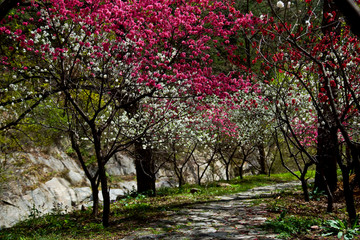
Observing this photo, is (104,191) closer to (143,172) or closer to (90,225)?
(90,225)

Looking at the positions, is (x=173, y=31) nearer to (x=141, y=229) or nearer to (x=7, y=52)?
(x=141, y=229)

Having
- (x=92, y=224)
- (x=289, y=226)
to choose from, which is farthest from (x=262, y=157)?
(x=289, y=226)

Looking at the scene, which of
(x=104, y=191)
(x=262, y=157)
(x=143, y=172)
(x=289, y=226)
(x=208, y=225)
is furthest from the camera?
(x=262, y=157)

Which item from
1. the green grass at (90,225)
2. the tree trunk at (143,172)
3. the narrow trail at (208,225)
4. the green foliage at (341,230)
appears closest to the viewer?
the green foliage at (341,230)

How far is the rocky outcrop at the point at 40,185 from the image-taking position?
11.1 metres

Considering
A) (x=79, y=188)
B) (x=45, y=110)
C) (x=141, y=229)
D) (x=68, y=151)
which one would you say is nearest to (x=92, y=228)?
(x=141, y=229)

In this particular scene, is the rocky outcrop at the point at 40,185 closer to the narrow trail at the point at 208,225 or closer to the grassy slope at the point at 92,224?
the grassy slope at the point at 92,224

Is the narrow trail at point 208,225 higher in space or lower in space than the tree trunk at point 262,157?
lower

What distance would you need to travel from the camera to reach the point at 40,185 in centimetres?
1295

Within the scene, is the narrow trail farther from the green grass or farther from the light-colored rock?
the light-colored rock

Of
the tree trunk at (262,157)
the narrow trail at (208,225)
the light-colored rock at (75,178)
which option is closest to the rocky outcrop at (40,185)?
the light-colored rock at (75,178)

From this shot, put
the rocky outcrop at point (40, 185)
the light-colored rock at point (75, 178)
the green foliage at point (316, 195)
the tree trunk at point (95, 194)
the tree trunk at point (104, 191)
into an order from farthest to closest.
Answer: the light-colored rock at point (75, 178) → the rocky outcrop at point (40, 185) → the green foliage at point (316, 195) → the tree trunk at point (95, 194) → the tree trunk at point (104, 191)

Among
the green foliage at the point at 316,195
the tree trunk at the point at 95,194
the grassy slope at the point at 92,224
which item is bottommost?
the green foliage at the point at 316,195

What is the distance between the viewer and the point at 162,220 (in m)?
6.94
